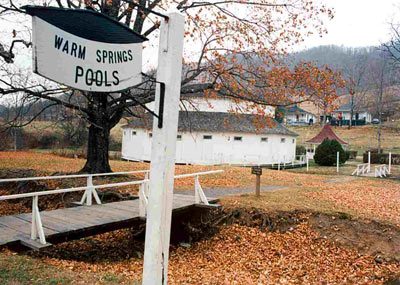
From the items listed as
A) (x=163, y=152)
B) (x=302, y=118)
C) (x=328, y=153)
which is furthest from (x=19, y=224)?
(x=302, y=118)

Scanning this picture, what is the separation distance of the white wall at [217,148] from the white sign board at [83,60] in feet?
94.3

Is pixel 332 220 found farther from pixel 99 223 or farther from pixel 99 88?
pixel 99 88

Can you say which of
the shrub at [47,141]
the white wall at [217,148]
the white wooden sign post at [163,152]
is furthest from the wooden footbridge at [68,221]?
the shrub at [47,141]

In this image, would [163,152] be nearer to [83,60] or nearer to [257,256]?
[83,60]

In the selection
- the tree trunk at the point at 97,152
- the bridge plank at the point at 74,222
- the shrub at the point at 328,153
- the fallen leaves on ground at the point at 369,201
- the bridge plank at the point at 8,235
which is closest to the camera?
the bridge plank at the point at 8,235

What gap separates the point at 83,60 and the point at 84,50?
0.28 ft

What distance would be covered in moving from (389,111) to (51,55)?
89.3 meters

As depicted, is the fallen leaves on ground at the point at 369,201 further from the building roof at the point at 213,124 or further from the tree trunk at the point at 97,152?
the building roof at the point at 213,124

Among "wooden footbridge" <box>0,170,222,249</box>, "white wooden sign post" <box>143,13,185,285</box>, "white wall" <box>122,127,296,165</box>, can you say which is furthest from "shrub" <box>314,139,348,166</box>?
"white wooden sign post" <box>143,13,185,285</box>

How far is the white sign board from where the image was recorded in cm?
265

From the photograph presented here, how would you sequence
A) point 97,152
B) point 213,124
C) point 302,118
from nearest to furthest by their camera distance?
point 97,152 < point 213,124 < point 302,118

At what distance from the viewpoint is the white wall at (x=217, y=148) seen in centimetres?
3350

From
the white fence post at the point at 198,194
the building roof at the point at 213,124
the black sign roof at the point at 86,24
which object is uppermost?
the building roof at the point at 213,124

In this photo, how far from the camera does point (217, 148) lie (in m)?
33.8
